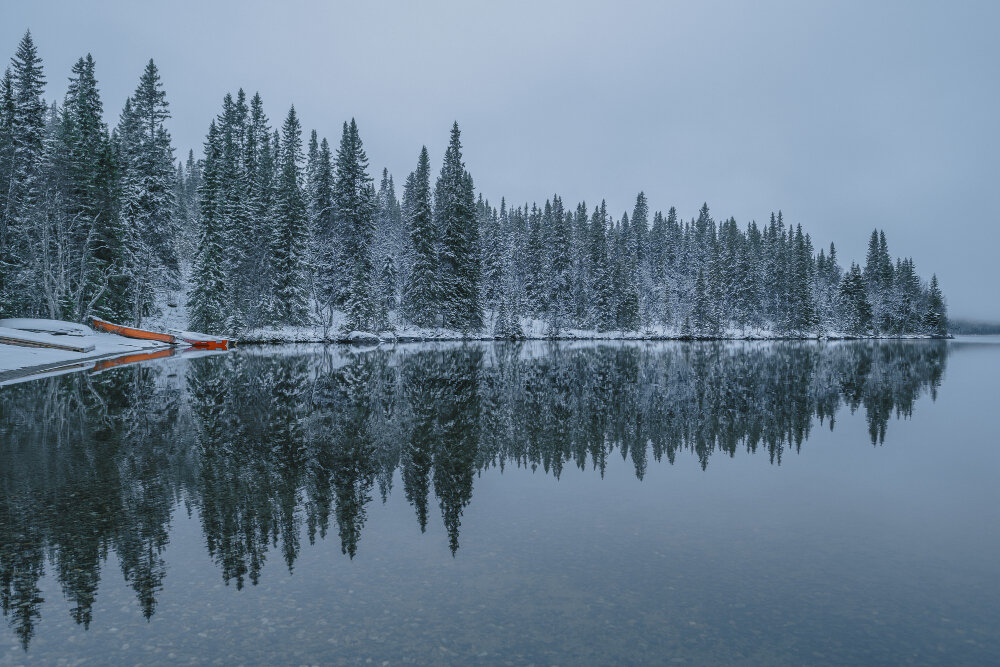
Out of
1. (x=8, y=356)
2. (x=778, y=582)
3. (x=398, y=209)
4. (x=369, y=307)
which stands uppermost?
(x=398, y=209)

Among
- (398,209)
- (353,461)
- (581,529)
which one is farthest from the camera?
(398,209)

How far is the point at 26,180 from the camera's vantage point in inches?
1676

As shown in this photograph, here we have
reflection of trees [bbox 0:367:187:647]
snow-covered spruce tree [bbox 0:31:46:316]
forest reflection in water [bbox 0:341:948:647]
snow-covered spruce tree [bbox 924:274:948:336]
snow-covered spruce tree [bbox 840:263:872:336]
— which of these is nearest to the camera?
reflection of trees [bbox 0:367:187:647]

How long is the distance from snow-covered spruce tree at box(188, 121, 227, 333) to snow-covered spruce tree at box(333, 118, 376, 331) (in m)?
12.1

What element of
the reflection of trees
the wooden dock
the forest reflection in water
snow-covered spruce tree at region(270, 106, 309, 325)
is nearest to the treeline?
snow-covered spruce tree at region(270, 106, 309, 325)

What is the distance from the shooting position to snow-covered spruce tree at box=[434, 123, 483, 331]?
6919 centimetres

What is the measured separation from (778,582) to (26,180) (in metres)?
53.2

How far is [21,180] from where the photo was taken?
4341 centimetres

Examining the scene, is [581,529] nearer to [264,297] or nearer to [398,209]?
[264,297]

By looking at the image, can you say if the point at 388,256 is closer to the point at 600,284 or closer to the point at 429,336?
the point at 429,336

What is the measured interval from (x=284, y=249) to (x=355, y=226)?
27.1 feet

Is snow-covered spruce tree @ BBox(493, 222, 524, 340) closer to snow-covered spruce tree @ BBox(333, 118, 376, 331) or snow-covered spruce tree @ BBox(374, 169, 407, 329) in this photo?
snow-covered spruce tree @ BBox(374, 169, 407, 329)

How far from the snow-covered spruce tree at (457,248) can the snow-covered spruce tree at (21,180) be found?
122 ft

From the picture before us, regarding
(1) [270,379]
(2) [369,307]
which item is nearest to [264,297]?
(2) [369,307]
